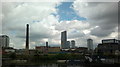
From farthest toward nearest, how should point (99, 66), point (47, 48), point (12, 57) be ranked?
point (47, 48) < point (12, 57) < point (99, 66)

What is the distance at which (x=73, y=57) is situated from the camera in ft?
121

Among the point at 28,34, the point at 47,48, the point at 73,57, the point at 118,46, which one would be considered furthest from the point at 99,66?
the point at 47,48

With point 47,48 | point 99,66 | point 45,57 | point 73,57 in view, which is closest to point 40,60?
point 45,57

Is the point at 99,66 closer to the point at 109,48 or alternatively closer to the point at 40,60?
the point at 40,60

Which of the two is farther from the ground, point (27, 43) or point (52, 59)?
point (27, 43)

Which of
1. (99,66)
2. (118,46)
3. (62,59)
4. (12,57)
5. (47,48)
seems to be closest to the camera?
(99,66)

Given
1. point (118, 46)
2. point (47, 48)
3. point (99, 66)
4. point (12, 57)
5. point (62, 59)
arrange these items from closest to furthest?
1. point (99, 66)
2. point (12, 57)
3. point (62, 59)
4. point (118, 46)
5. point (47, 48)

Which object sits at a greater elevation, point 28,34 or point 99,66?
point 28,34

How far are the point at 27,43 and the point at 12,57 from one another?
5.16 m

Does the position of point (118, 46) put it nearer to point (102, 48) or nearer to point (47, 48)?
point (102, 48)

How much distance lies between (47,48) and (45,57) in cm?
1565

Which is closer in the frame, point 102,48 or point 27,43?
point 27,43

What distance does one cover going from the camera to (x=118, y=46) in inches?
1754

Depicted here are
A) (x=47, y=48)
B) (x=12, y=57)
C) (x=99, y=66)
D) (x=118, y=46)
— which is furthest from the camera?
(x=47, y=48)
